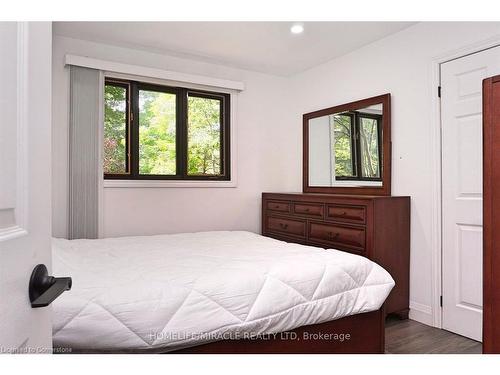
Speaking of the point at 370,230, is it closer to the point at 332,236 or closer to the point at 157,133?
the point at 332,236

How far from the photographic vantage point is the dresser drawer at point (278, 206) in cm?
364

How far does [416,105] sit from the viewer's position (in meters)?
2.88

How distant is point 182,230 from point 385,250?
202cm

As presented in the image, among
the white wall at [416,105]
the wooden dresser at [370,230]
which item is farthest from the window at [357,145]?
the wooden dresser at [370,230]

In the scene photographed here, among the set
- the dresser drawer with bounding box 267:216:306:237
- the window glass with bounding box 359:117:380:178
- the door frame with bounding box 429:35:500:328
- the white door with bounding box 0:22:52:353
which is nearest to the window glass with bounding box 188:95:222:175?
the dresser drawer with bounding box 267:216:306:237

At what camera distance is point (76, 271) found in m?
1.76

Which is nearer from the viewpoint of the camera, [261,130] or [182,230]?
[182,230]

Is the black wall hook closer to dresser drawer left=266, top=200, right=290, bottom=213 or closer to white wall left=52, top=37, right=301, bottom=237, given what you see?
white wall left=52, top=37, right=301, bottom=237

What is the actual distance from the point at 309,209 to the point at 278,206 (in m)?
0.55

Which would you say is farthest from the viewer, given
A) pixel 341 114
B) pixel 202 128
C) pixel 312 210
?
pixel 202 128

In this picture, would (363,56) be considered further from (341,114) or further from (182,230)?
(182,230)

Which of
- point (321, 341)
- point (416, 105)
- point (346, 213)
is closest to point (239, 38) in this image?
point (416, 105)

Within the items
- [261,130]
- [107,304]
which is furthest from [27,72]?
[261,130]
